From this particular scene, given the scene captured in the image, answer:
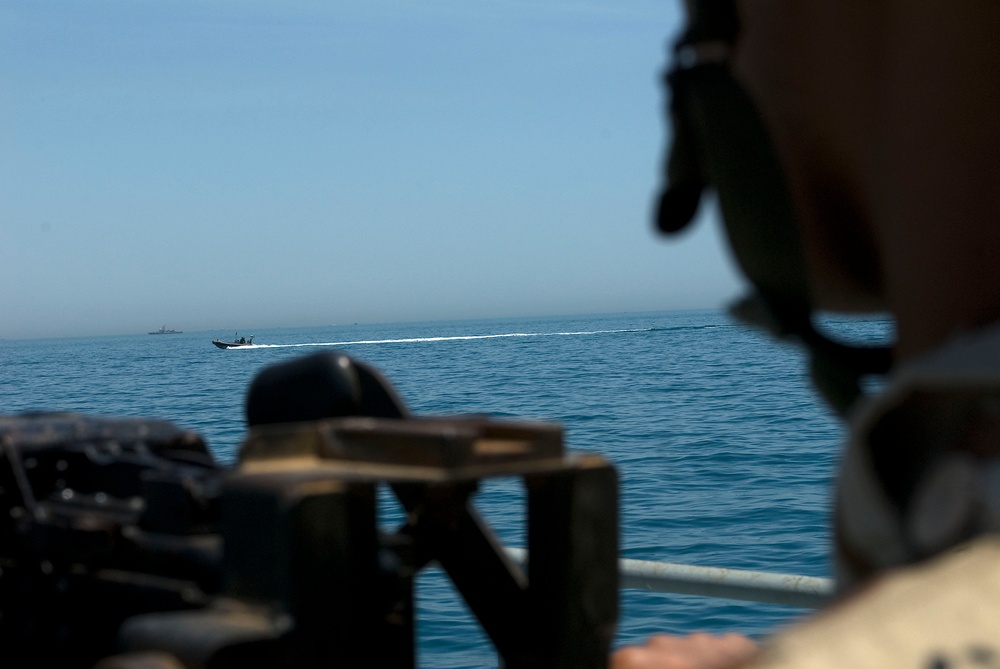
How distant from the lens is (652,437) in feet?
67.9

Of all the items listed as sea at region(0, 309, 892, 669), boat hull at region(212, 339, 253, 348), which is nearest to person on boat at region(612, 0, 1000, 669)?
sea at region(0, 309, 892, 669)

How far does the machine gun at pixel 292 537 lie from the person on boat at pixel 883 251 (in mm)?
259

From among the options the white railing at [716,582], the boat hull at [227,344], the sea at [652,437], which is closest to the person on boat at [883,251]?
the sea at [652,437]

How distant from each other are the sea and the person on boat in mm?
83

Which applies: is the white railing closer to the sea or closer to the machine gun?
the sea

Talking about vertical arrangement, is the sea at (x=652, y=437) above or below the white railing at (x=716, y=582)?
below

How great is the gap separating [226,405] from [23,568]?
2946 cm

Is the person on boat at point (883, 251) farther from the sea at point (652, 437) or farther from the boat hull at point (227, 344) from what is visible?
the boat hull at point (227, 344)

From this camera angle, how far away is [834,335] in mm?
1020

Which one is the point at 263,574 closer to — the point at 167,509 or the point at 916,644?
the point at 167,509

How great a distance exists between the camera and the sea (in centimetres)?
793

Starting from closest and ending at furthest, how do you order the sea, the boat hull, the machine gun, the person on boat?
the person on boat, the machine gun, the sea, the boat hull

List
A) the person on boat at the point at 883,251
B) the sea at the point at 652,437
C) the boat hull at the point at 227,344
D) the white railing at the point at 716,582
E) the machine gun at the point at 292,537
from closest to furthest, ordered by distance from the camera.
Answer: the person on boat at the point at 883,251 < the machine gun at the point at 292,537 < the white railing at the point at 716,582 < the sea at the point at 652,437 < the boat hull at the point at 227,344

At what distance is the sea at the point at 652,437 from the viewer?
793 centimetres
